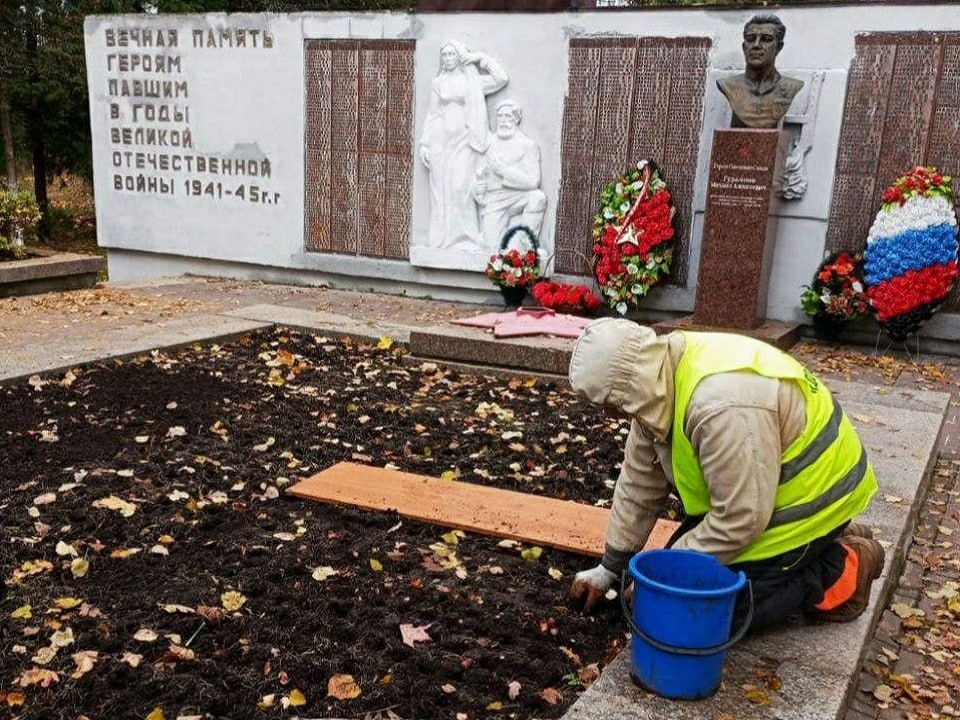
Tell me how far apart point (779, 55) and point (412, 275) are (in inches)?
155

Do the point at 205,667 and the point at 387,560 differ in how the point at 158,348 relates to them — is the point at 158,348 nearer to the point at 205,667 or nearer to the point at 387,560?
the point at 387,560

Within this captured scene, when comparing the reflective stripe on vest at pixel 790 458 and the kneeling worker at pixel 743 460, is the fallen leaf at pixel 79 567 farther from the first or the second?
the reflective stripe on vest at pixel 790 458

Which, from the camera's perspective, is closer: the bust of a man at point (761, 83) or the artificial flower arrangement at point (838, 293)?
the bust of a man at point (761, 83)

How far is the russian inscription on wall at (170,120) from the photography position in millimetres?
9898

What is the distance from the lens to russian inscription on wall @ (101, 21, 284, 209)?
32.5ft

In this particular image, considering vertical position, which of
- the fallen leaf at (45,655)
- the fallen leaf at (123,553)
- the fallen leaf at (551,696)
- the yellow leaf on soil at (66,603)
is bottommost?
the fallen leaf at (123,553)

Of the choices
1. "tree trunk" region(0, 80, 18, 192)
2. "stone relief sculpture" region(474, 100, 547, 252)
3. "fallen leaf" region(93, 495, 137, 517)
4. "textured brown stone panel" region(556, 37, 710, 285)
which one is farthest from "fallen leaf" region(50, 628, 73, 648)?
"tree trunk" region(0, 80, 18, 192)

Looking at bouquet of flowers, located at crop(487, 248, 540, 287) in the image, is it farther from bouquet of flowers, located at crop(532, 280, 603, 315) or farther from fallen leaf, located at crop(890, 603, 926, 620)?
fallen leaf, located at crop(890, 603, 926, 620)

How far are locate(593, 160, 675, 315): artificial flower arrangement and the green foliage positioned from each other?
19.0 feet

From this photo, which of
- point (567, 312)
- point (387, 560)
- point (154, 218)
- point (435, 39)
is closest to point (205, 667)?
point (387, 560)

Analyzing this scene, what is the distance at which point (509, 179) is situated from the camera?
27.9ft

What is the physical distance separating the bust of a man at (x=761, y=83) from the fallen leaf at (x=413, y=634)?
18.3ft

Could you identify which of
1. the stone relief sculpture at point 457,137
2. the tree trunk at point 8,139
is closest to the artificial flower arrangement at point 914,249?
the stone relief sculpture at point 457,137

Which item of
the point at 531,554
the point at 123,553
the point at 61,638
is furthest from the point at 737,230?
the point at 61,638
